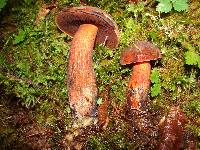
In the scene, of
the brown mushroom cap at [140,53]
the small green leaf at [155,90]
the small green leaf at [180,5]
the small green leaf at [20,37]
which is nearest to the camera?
the brown mushroom cap at [140,53]

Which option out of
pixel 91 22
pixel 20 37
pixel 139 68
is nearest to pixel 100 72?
pixel 139 68

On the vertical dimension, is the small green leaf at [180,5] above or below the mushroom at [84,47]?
above

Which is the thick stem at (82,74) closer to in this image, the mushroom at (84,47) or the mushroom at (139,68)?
the mushroom at (84,47)

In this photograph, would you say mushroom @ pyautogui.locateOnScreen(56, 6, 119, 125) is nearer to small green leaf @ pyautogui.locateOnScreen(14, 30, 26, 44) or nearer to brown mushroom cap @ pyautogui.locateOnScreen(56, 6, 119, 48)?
brown mushroom cap @ pyautogui.locateOnScreen(56, 6, 119, 48)

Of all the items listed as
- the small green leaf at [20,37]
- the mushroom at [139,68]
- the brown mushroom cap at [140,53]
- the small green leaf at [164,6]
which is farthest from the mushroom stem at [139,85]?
the small green leaf at [20,37]

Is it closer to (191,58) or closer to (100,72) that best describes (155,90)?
(191,58)

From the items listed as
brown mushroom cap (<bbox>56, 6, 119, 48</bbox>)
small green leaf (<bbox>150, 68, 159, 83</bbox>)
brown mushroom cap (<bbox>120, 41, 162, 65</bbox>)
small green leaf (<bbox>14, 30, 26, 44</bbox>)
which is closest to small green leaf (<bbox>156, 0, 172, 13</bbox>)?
brown mushroom cap (<bbox>120, 41, 162, 65</bbox>)
